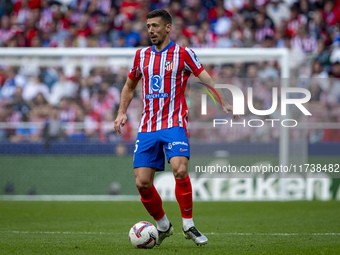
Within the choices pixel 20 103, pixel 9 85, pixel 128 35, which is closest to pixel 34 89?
pixel 20 103

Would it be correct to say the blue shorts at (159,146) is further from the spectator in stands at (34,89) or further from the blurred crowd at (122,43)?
the spectator in stands at (34,89)

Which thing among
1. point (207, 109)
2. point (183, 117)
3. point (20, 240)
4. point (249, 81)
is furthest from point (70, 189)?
point (183, 117)

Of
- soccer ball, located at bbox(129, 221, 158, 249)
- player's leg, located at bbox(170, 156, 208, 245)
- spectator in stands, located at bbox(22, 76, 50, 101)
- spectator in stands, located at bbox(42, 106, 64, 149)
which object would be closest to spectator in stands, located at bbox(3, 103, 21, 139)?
spectator in stands, located at bbox(22, 76, 50, 101)

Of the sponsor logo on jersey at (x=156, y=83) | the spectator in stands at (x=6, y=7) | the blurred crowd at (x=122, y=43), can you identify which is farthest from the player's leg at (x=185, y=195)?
the spectator in stands at (x=6, y=7)

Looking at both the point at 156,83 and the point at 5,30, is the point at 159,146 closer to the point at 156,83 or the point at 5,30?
the point at 156,83

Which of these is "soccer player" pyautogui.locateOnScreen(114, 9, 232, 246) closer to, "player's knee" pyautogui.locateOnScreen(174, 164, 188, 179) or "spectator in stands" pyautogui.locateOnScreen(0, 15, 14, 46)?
"player's knee" pyautogui.locateOnScreen(174, 164, 188, 179)

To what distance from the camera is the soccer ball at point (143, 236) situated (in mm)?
6211

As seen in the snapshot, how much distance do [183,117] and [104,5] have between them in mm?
13269

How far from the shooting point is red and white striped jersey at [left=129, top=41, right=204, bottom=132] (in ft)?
20.8

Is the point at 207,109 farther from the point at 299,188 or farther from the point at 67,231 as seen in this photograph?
the point at 67,231

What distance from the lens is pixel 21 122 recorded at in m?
13.6

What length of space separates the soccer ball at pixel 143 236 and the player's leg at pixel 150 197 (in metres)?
0.19

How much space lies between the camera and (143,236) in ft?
20.4

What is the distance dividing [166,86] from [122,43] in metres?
11.0
